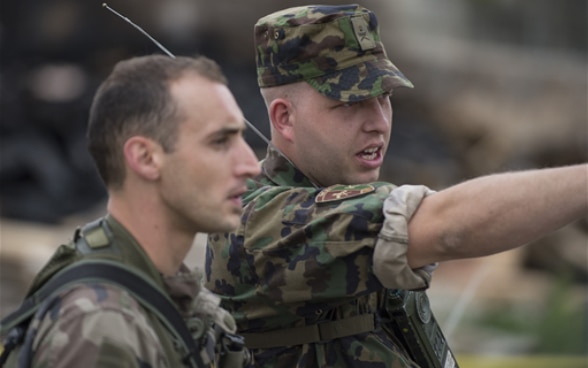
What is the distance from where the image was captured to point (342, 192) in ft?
12.0

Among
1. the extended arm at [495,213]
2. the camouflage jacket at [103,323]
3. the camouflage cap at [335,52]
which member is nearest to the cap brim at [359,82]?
the camouflage cap at [335,52]

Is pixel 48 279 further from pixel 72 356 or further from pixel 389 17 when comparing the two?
pixel 389 17

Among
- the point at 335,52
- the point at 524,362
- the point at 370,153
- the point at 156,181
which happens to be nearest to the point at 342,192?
the point at 370,153

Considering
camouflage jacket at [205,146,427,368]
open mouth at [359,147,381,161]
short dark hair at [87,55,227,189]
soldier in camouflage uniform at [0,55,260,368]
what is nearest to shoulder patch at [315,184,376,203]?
camouflage jacket at [205,146,427,368]

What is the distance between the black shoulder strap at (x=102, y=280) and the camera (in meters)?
2.92

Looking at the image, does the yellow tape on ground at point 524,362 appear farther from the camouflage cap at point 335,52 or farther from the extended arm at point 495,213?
the extended arm at point 495,213

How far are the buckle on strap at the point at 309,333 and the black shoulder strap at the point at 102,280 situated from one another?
999mm

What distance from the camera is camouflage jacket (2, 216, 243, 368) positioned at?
278 cm

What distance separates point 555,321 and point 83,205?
5.37 meters

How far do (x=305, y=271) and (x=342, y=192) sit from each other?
25 cm

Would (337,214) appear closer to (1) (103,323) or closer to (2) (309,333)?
(2) (309,333)

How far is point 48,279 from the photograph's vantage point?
3.04m

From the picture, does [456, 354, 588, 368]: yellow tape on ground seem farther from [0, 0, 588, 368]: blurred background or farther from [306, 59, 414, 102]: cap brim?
[306, 59, 414, 102]: cap brim

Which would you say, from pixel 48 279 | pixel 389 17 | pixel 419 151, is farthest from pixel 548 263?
pixel 48 279
